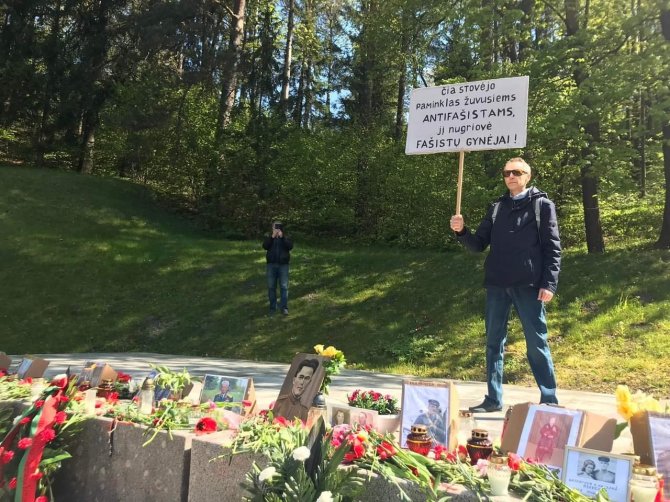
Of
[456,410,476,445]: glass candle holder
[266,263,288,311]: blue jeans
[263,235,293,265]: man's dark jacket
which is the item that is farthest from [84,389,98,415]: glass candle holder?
[263,235,293,265]: man's dark jacket

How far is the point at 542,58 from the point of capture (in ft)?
33.7

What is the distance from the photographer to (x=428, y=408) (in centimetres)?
259

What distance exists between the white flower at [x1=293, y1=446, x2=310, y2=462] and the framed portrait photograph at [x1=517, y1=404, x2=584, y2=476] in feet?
2.87

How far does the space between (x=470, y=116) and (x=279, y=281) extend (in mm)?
6510

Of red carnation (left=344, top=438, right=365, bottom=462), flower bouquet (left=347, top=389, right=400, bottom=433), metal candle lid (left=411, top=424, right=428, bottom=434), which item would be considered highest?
metal candle lid (left=411, top=424, right=428, bottom=434)

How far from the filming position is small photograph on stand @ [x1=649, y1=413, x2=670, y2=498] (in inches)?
80.1

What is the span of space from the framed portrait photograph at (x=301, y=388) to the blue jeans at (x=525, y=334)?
5.28 ft

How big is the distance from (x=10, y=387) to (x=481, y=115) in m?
3.80

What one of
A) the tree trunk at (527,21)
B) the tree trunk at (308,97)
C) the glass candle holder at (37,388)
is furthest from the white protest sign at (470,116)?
the tree trunk at (308,97)

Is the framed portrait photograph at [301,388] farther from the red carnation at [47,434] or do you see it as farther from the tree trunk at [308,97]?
the tree trunk at [308,97]

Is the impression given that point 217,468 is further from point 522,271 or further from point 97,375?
point 522,271

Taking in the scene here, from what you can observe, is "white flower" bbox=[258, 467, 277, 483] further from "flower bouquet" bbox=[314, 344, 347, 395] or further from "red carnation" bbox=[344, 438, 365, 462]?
"flower bouquet" bbox=[314, 344, 347, 395]

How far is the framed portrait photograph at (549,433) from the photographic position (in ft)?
7.09

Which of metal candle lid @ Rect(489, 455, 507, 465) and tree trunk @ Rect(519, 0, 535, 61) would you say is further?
tree trunk @ Rect(519, 0, 535, 61)
